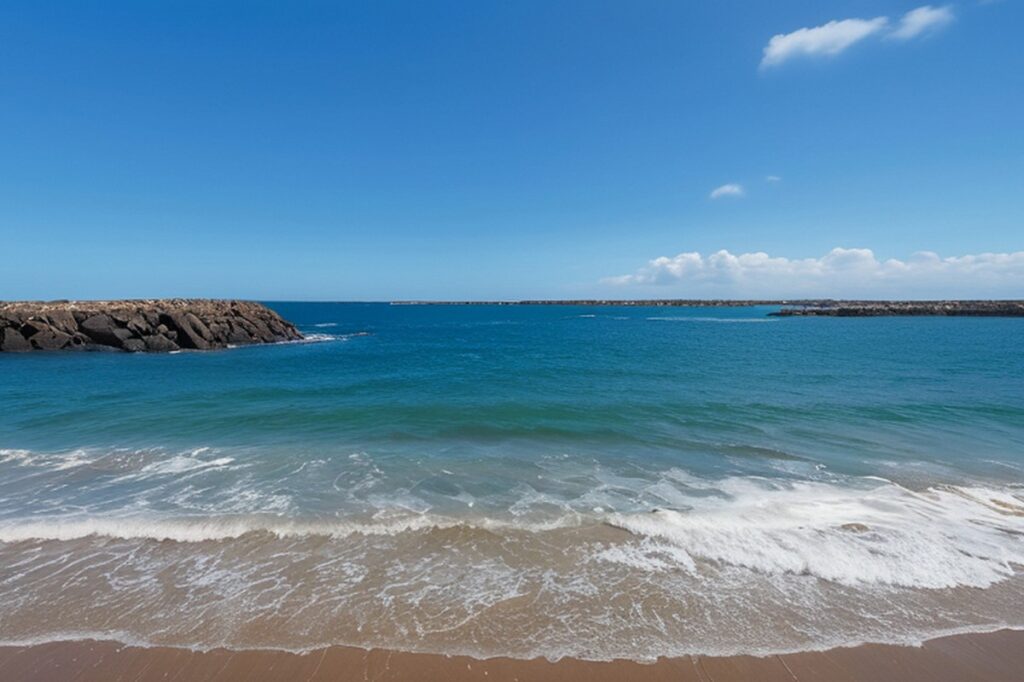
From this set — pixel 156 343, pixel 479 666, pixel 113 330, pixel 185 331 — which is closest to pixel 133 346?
pixel 156 343

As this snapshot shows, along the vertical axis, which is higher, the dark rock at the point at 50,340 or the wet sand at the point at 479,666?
the dark rock at the point at 50,340

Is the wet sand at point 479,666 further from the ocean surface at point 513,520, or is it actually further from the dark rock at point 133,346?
the dark rock at point 133,346

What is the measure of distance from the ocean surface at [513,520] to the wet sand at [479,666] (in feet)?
0.61

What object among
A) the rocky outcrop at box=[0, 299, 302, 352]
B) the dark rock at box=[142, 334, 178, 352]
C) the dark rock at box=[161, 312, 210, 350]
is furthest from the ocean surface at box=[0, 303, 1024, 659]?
the rocky outcrop at box=[0, 299, 302, 352]

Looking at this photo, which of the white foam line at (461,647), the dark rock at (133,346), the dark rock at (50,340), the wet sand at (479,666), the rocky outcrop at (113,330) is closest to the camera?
the wet sand at (479,666)

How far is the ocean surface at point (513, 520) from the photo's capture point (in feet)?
17.4

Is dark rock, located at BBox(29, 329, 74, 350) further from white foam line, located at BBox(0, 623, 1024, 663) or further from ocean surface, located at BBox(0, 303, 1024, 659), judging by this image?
white foam line, located at BBox(0, 623, 1024, 663)

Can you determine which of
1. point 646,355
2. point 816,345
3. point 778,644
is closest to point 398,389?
point 778,644

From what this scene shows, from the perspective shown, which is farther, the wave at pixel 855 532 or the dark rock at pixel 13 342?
the dark rock at pixel 13 342

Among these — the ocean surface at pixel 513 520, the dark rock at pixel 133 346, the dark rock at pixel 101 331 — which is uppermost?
the dark rock at pixel 101 331

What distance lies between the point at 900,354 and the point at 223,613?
41.8m

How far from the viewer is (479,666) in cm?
458

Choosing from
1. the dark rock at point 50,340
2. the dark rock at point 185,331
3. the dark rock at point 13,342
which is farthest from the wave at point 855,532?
the dark rock at point 13,342

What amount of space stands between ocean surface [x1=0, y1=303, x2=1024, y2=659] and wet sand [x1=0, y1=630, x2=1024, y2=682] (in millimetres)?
185
